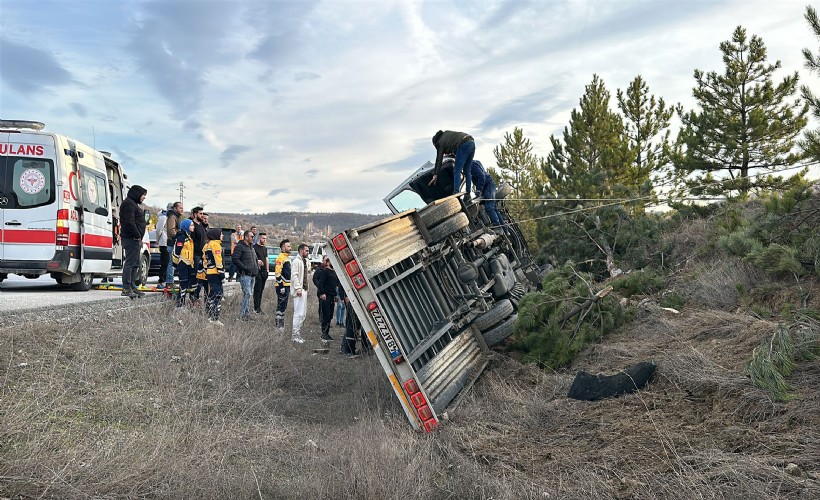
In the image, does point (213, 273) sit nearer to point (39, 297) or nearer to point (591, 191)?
point (39, 297)

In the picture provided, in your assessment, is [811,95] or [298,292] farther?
[298,292]

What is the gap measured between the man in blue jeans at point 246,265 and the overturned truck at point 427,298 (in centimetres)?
491

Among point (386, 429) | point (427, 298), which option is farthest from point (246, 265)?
point (386, 429)

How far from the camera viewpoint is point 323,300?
1167cm

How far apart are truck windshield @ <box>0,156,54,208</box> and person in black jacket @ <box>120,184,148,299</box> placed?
4.26 ft

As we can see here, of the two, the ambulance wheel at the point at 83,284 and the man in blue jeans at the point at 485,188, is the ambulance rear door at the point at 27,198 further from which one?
the man in blue jeans at the point at 485,188

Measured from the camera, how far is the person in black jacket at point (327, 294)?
11570mm

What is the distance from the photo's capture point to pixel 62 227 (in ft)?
32.4

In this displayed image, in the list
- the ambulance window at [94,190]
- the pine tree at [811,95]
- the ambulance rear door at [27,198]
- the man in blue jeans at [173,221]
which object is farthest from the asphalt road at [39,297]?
the pine tree at [811,95]

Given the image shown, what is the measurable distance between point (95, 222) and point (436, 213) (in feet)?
24.1

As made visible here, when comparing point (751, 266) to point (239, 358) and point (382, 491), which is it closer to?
point (382, 491)

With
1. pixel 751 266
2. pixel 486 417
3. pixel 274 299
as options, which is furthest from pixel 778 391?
pixel 274 299

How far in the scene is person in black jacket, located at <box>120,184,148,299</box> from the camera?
388 inches

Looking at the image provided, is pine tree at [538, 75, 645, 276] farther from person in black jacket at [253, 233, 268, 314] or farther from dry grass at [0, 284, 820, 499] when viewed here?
person in black jacket at [253, 233, 268, 314]
